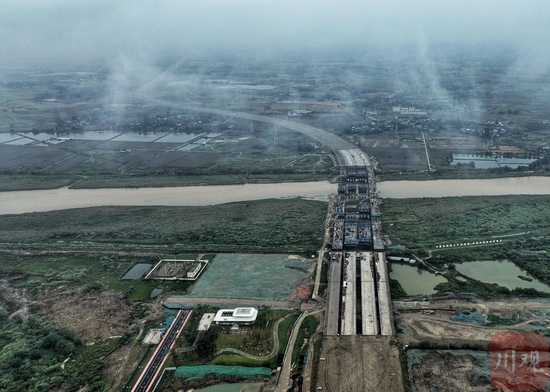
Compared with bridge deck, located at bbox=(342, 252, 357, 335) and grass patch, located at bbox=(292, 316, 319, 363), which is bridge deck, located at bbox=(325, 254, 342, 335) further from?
grass patch, located at bbox=(292, 316, 319, 363)

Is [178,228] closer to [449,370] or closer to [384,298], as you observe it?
[384,298]

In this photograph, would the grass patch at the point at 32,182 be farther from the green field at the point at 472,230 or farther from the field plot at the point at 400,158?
the field plot at the point at 400,158

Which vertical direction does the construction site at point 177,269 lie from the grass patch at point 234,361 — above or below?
above

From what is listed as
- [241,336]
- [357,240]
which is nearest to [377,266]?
[357,240]

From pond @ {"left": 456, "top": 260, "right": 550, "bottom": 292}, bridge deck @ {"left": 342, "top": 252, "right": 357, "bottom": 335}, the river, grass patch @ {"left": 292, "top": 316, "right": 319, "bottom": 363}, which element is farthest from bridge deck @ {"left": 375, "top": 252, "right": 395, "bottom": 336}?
the river

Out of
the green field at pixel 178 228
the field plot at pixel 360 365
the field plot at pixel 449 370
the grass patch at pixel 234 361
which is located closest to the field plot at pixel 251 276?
the green field at pixel 178 228

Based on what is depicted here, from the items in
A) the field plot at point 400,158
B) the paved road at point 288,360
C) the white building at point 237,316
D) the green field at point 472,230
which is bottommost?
the paved road at point 288,360
